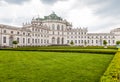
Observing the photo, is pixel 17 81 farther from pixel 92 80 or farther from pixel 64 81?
pixel 92 80

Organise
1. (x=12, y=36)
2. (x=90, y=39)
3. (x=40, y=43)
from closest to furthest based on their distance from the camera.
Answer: (x=12, y=36)
(x=40, y=43)
(x=90, y=39)

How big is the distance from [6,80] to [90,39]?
283 feet

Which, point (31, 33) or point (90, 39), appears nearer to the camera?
point (31, 33)

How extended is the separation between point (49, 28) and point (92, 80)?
257ft

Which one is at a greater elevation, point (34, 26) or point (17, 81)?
point (34, 26)

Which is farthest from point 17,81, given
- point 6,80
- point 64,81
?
point 64,81

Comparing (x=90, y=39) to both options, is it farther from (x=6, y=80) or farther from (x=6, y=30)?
(x=6, y=80)

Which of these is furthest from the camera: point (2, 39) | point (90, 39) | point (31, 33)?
point (90, 39)

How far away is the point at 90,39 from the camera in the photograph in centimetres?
9144

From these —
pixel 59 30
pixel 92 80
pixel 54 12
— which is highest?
pixel 54 12

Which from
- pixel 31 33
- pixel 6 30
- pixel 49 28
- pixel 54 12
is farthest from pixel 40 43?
pixel 54 12

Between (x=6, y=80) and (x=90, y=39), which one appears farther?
(x=90, y=39)

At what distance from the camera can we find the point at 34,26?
2753 inches

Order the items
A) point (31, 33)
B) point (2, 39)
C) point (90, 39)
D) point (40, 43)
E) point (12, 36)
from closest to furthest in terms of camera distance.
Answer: point (2, 39)
point (12, 36)
point (31, 33)
point (40, 43)
point (90, 39)
